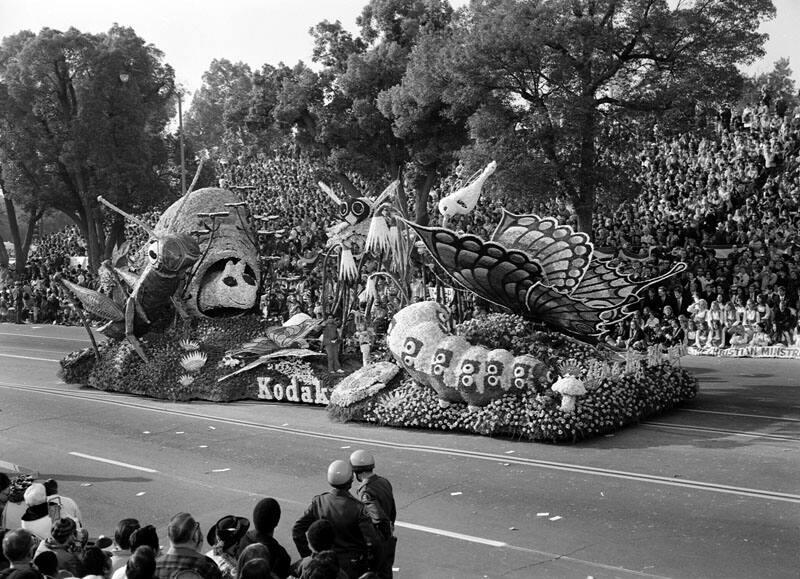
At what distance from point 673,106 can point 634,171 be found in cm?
244

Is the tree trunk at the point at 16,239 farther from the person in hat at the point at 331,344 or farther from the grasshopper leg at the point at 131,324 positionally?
the person in hat at the point at 331,344

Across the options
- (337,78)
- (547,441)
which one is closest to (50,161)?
(337,78)

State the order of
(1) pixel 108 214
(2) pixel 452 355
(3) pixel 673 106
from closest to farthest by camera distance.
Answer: (2) pixel 452 355 < (3) pixel 673 106 < (1) pixel 108 214

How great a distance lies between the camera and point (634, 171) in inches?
1024

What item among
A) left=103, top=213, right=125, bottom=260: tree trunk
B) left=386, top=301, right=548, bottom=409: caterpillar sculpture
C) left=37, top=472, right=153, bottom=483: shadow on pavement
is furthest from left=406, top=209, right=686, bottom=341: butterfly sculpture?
left=103, top=213, right=125, bottom=260: tree trunk

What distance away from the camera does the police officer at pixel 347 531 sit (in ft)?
22.6

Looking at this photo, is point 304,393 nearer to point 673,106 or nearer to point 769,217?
point 673,106

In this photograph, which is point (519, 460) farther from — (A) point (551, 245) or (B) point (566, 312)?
(A) point (551, 245)

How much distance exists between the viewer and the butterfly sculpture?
15.6 meters

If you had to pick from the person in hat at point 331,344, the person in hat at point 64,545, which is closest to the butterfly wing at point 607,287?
the person in hat at point 331,344

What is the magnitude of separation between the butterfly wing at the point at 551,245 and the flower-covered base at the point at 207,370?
176 inches

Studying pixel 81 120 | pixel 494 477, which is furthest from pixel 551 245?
pixel 81 120

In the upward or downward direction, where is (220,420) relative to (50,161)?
downward

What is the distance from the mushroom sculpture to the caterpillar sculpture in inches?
28.5
